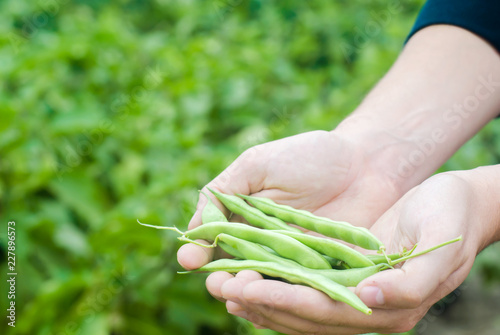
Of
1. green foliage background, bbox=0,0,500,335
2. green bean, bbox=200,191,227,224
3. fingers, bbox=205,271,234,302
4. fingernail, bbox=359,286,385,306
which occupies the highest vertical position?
fingernail, bbox=359,286,385,306

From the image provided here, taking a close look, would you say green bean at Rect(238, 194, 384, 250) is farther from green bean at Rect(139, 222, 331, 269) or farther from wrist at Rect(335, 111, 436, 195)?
wrist at Rect(335, 111, 436, 195)

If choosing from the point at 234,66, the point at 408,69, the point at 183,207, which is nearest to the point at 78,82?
the point at 234,66

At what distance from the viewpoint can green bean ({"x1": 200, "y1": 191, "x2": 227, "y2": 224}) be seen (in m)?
1.86

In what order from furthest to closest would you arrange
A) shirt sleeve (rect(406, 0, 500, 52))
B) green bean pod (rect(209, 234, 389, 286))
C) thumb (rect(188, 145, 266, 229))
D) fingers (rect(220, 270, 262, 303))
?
shirt sleeve (rect(406, 0, 500, 52)) → thumb (rect(188, 145, 266, 229)) → green bean pod (rect(209, 234, 389, 286)) → fingers (rect(220, 270, 262, 303))

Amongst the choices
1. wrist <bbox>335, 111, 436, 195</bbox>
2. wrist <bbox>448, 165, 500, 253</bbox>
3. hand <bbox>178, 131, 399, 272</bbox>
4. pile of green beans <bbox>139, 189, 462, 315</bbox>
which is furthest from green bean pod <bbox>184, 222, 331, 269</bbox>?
wrist <bbox>335, 111, 436, 195</bbox>

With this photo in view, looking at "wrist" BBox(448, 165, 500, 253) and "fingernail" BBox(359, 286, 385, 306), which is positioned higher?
"wrist" BBox(448, 165, 500, 253)

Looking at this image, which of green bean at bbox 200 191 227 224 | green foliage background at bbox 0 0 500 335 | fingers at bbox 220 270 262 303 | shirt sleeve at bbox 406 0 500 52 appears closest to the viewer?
fingers at bbox 220 270 262 303

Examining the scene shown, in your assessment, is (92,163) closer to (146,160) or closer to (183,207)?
(146,160)

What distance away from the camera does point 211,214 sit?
6.16 feet

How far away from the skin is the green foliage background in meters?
0.80

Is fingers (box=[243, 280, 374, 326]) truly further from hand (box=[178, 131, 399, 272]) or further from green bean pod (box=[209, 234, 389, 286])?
hand (box=[178, 131, 399, 272])

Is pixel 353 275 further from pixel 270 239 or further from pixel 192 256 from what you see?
pixel 192 256

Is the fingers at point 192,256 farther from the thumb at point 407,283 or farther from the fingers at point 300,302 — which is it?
the thumb at point 407,283

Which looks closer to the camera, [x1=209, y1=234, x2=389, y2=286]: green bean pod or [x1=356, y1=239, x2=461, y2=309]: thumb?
[x1=356, y1=239, x2=461, y2=309]: thumb
